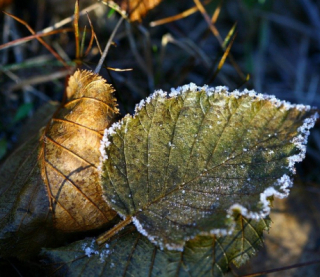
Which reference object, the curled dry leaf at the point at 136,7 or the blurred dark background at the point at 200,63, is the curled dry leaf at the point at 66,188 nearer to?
the blurred dark background at the point at 200,63

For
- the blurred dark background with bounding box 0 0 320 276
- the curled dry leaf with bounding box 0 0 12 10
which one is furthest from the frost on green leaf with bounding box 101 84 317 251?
the curled dry leaf with bounding box 0 0 12 10

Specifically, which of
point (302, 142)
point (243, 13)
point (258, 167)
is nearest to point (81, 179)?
point (258, 167)

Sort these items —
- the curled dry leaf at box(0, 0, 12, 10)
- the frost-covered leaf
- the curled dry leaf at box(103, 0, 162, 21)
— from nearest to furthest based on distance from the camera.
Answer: the frost-covered leaf, the curled dry leaf at box(103, 0, 162, 21), the curled dry leaf at box(0, 0, 12, 10)

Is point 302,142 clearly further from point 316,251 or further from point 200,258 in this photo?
point 316,251

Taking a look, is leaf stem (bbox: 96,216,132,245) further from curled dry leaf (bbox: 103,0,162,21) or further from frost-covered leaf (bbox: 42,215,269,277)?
curled dry leaf (bbox: 103,0,162,21)

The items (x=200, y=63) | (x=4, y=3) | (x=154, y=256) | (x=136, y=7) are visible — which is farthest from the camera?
(x=200, y=63)

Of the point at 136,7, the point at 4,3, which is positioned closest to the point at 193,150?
the point at 136,7

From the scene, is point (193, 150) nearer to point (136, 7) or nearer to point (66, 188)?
point (66, 188)
